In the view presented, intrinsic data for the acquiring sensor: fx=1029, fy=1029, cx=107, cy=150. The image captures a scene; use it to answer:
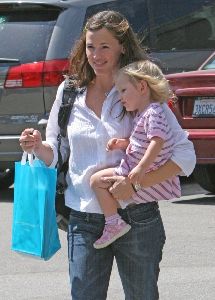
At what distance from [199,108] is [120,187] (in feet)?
17.1

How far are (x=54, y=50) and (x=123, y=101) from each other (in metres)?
5.58

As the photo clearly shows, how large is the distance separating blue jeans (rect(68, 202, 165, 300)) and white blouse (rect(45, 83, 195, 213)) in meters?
0.07

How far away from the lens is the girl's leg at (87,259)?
4.08 metres

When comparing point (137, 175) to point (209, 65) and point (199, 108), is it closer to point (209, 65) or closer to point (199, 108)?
point (199, 108)

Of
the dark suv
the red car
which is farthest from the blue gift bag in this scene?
the dark suv

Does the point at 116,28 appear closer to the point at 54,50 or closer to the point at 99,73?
the point at 99,73

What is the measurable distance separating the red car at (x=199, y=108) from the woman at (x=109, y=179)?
4774mm

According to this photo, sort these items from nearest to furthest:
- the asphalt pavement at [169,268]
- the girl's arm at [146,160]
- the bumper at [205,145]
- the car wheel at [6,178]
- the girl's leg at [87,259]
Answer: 1. the girl's arm at [146,160]
2. the girl's leg at [87,259]
3. the asphalt pavement at [169,268]
4. the bumper at [205,145]
5. the car wheel at [6,178]

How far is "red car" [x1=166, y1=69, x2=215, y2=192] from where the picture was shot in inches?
354

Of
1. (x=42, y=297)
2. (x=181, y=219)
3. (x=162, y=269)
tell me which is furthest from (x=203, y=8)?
(x=42, y=297)

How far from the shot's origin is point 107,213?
4047 millimetres

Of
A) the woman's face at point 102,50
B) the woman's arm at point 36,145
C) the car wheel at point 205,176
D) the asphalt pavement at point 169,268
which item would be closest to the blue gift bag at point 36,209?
the woman's arm at point 36,145

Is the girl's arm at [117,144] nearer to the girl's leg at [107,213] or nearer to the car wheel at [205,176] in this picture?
the girl's leg at [107,213]

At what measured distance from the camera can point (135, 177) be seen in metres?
3.98
